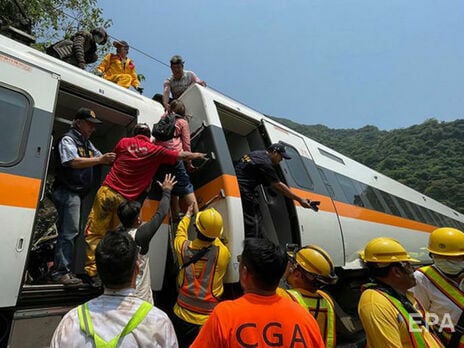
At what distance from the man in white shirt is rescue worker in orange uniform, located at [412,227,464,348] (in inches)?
83.3

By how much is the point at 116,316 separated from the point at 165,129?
8.16 feet

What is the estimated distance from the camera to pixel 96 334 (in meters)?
1.43

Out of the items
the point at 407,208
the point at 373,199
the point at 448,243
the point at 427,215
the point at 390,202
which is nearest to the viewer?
the point at 448,243

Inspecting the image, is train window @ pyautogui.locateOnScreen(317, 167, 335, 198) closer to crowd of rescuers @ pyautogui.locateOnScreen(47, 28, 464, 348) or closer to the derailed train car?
the derailed train car

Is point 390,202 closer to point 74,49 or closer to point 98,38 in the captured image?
point 98,38

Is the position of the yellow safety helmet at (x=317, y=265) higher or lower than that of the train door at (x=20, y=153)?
lower

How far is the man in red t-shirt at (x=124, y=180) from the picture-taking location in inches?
129

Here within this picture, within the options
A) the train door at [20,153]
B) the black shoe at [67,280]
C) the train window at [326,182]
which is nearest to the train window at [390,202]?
the train window at [326,182]

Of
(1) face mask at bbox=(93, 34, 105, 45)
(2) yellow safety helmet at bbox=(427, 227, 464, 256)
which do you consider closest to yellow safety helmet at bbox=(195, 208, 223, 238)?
(2) yellow safety helmet at bbox=(427, 227, 464, 256)

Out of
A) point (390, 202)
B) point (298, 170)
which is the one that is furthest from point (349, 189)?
point (390, 202)

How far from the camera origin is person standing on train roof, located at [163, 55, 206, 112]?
5069mm

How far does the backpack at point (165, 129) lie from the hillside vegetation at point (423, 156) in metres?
31.1

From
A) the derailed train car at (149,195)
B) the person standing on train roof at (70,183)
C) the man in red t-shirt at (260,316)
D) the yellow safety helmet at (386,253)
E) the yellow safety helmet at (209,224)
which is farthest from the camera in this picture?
the yellow safety helmet at (209,224)

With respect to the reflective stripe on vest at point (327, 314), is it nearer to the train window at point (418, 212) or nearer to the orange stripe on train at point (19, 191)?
the orange stripe on train at point (19, 191)
